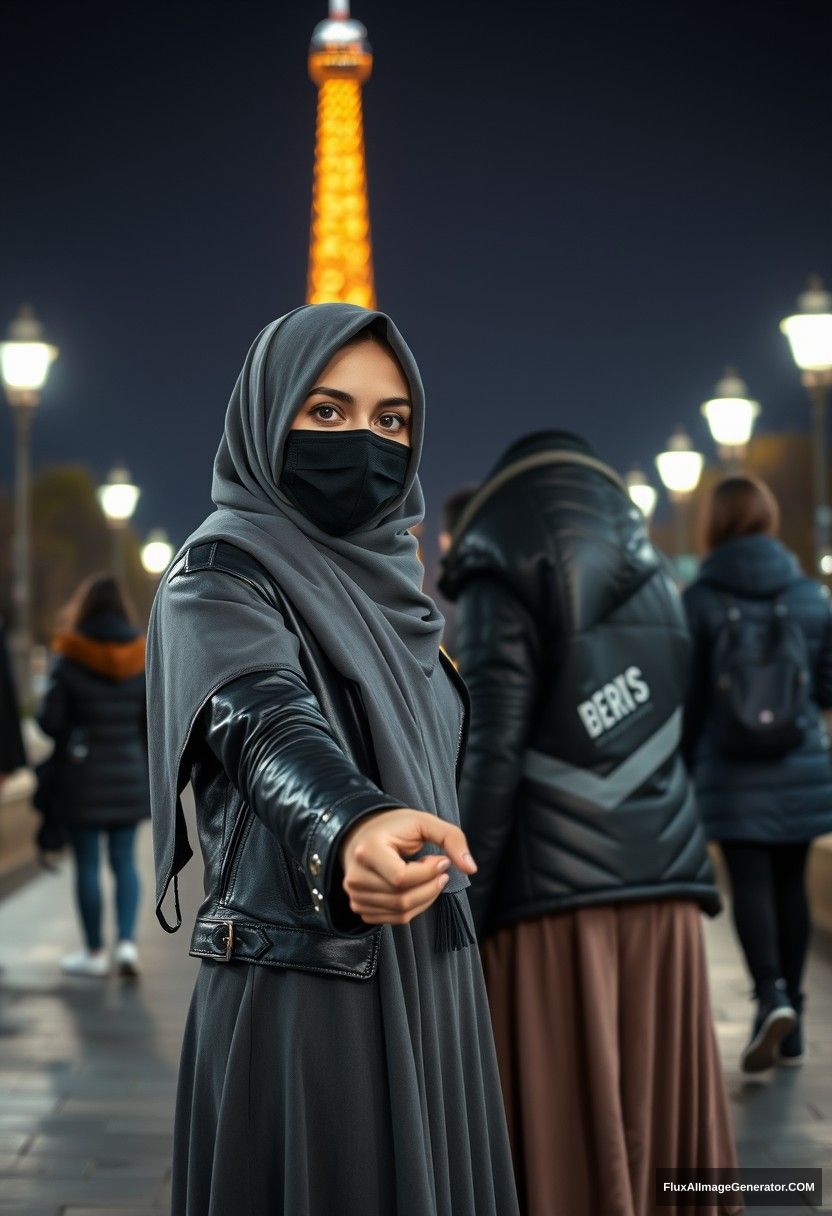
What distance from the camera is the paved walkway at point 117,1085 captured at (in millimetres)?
5156

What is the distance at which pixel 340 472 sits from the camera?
257 centimetres

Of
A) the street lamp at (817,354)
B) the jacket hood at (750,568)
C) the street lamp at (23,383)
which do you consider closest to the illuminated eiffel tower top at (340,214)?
the street lamp at (23,383)

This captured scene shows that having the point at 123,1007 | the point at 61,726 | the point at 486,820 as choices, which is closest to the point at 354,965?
the point at 486,820

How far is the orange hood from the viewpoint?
29.4 feet

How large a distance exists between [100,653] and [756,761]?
157 inches

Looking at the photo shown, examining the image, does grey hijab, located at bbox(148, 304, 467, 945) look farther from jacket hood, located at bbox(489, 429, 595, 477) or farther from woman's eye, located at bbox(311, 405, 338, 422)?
jacket hood, located at bbox(489, 429, 595, 477)

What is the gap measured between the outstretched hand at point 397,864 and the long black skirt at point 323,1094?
1.53 feet

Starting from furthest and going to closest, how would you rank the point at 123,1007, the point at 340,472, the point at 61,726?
the point at 61,726, the point at 123,1007, the point at 340,472

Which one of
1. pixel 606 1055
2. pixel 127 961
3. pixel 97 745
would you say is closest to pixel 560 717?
pixel 606 1055

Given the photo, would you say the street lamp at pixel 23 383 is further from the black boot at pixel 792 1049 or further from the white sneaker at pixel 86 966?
the black boot at pixel 792 1049

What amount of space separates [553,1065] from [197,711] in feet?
7.10

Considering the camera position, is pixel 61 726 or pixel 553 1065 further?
pixel 61 726

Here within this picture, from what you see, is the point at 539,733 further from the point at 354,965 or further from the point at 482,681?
the point at 354,965

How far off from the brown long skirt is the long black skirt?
165 centimetres
